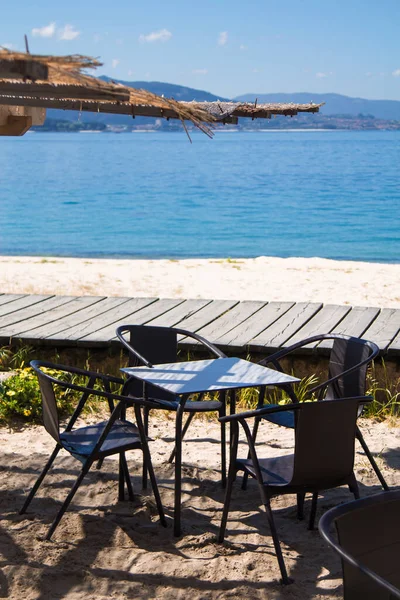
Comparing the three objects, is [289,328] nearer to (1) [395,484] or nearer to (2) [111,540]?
(1) [395,484]

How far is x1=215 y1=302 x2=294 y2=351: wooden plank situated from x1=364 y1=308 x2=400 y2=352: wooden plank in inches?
32.8

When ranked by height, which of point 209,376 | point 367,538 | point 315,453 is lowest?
point 315,453

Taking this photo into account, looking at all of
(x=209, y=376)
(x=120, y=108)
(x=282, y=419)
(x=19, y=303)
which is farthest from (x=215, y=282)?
(x=209, y=376)

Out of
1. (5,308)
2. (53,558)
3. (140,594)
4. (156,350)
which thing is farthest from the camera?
(5,308)

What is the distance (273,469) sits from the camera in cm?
379

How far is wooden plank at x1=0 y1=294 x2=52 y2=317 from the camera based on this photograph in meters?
7.46

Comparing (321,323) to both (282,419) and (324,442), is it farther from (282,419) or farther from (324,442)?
(324,442)

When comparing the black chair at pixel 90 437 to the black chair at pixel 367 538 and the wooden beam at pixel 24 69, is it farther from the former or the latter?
the black chair at pixel 367 538

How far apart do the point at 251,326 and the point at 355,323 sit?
861 mm

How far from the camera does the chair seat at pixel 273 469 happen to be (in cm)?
360

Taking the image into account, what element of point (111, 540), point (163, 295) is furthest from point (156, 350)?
point (163, 295)

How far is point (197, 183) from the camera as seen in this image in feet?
166

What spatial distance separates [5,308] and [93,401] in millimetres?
1925

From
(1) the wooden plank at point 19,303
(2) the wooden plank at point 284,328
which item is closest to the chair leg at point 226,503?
(2) the wooden plank at point 284,328
